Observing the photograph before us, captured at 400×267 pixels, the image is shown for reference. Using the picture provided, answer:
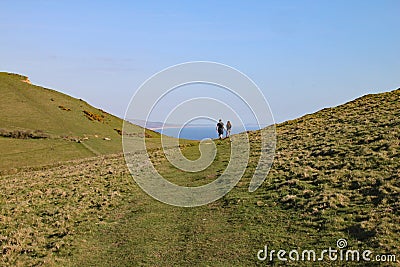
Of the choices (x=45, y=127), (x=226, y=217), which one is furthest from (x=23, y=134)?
(x=226, y=217)

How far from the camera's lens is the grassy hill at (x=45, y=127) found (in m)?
59.2

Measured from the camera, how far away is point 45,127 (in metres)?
75.0


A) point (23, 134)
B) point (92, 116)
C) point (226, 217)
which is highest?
point (92, 116)

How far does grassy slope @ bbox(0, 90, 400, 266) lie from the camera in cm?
1439

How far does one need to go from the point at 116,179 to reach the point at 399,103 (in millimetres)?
34901

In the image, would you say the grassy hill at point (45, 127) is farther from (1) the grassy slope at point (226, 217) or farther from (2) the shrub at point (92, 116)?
(1) the grassy slope at point (226, 217)

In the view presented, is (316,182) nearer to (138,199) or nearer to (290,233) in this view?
(290,233)

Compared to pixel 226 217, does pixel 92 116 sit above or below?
above

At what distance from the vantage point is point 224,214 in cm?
1933

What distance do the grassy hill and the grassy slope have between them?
30.5 metres

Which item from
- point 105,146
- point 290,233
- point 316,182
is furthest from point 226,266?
point 105,146

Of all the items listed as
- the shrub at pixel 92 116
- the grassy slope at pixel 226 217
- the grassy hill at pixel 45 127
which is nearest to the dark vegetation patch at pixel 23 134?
the grassy hill at pixel 45 127

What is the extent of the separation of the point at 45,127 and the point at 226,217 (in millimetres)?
63980

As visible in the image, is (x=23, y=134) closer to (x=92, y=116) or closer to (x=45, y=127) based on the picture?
(x=45, y=127)
